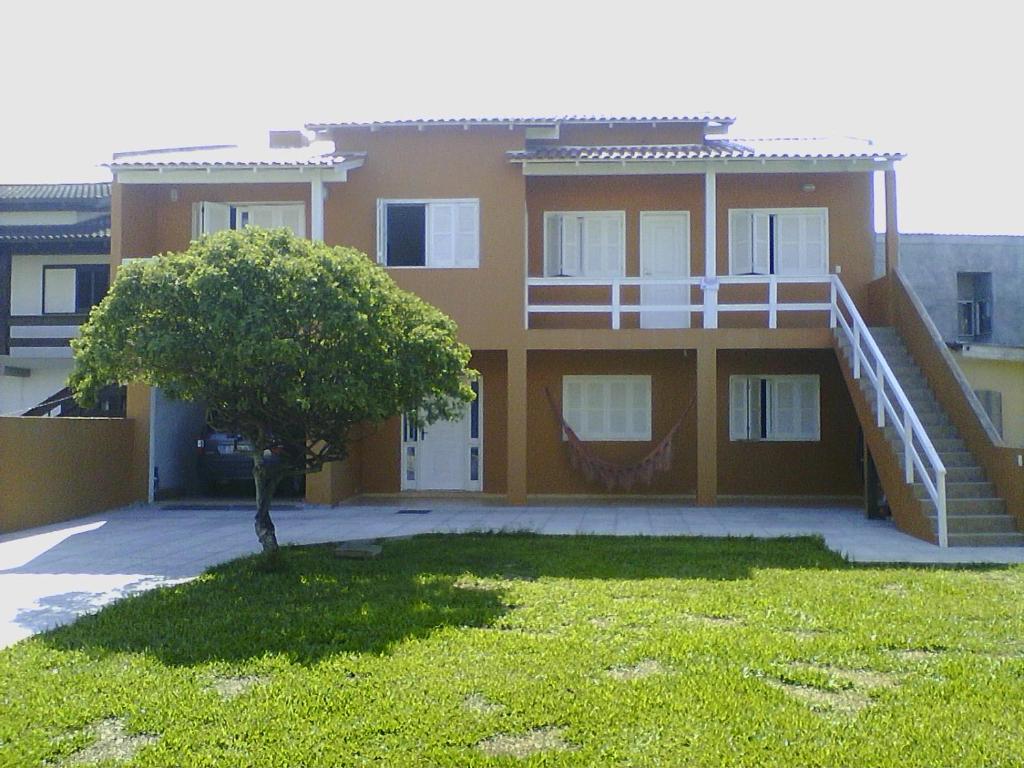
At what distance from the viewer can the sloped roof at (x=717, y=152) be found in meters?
15.2

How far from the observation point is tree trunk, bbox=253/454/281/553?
9.81m

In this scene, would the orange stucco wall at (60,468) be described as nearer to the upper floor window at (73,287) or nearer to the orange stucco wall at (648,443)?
the orange stucco wall at (648,443)

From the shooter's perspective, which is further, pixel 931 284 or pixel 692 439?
pixel 931 284

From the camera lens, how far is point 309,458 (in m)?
10.4

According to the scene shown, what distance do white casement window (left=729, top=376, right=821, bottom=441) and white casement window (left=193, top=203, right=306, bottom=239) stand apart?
7950 millimetres

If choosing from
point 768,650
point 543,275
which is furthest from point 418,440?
point 768,650

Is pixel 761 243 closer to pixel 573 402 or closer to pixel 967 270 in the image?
pixel 573 402

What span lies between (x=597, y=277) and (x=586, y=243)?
0.73 m

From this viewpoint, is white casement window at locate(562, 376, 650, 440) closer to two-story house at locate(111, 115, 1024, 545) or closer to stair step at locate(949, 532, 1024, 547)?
two-story house at locate(111, 115, 1024, 545)

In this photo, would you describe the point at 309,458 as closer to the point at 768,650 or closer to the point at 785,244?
the point at 768,650

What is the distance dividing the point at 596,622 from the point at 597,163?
946 centimetres

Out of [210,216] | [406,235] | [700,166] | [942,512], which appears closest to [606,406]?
[700,166]

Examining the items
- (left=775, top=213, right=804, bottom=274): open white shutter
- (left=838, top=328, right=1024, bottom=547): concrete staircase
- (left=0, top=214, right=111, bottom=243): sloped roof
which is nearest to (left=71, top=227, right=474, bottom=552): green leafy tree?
(left=838, top=328, right=1024, bottom=547): concrete staircase

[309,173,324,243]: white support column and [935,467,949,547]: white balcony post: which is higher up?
→ [309,173,324,243]: white support column
